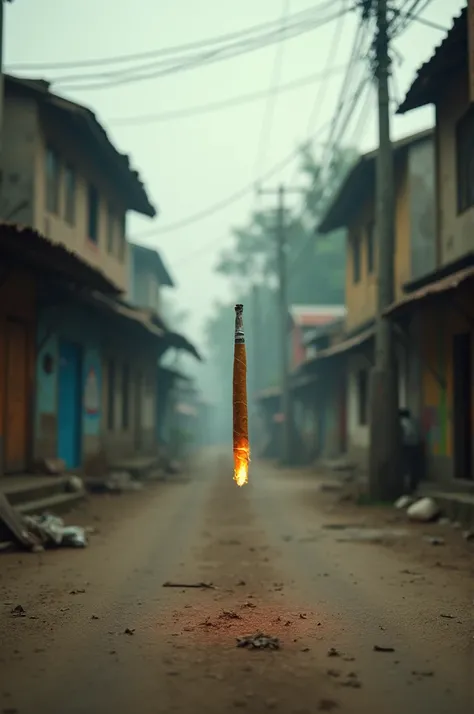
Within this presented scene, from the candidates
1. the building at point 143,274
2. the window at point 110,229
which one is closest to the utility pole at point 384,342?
the window at point 110,229

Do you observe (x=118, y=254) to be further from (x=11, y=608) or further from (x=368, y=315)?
(x=11, y=608)

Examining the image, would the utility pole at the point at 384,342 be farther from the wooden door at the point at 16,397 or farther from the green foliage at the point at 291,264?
the green foliage at the point at 291,264

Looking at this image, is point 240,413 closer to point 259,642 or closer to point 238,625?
point 238,625

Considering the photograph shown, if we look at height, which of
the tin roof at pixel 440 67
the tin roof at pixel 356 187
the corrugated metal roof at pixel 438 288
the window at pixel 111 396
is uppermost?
the tin roof at pixel 356 187

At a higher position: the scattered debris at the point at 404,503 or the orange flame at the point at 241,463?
the orange flame at the point at 241,463

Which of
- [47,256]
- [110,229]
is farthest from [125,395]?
[47,256]

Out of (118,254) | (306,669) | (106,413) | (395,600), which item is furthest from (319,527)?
(118,254)
